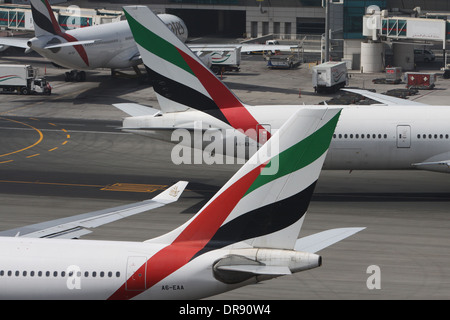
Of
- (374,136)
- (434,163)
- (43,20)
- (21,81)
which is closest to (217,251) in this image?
(374,136)

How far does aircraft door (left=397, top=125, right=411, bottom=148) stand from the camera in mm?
45062

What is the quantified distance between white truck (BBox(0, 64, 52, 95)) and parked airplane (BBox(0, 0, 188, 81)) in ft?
8.89

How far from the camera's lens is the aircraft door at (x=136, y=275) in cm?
2219

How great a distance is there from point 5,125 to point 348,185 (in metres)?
32.8

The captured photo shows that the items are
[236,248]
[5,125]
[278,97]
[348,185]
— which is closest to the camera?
[236,248]

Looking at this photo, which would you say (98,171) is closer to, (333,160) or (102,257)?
(333,160)

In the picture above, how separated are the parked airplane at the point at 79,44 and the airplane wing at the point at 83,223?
59.9 metres

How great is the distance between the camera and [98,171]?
5322 cm

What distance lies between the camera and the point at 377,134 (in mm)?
45250

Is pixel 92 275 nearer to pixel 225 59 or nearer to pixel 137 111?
pixel 137 111

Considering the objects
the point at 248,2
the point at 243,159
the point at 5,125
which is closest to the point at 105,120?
the point at 5,125

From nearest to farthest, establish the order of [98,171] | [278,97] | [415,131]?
[415,131] < [98,171] < [278,97]

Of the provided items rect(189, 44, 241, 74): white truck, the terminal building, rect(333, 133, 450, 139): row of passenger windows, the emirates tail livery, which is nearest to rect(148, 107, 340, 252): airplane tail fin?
the emirates tail livery

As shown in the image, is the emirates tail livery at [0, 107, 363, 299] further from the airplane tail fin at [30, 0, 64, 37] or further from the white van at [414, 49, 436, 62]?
the white van at [414, 49, 436, 62]
